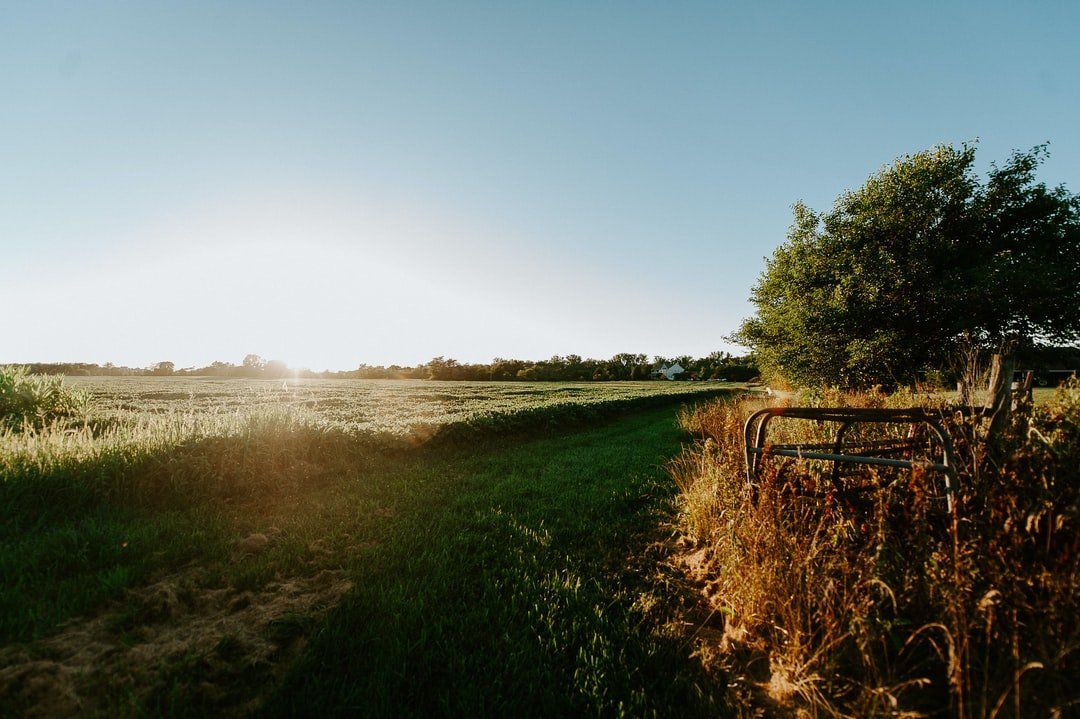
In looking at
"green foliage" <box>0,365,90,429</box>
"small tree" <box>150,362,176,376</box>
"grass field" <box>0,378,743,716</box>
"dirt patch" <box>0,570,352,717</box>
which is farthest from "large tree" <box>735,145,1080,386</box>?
"small tree" <box>150,362,176,376</box>

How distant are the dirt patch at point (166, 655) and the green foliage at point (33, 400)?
8.22 meters

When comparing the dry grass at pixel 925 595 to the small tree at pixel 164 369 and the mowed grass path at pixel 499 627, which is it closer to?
the mowed grass path at pixel 499 627

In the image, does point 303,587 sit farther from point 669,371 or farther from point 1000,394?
point 669,371

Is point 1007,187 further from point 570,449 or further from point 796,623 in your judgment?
point 796,623

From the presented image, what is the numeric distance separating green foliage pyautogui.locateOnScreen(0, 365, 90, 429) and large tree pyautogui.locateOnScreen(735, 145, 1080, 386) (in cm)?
2346

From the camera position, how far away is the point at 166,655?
8.14ft

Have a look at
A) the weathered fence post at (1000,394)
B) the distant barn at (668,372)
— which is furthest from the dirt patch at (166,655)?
the distant barn at (668,372)

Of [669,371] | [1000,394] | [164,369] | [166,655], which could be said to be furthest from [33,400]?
[669,371]

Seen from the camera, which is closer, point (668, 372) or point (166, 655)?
point (166, 655)

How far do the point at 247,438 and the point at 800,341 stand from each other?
63.7 feet

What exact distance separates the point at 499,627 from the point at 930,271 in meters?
20.0

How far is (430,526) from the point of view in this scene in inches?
198

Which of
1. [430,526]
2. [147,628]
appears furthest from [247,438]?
[147,628]

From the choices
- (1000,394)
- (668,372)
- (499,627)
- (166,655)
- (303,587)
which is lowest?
(499,627)
